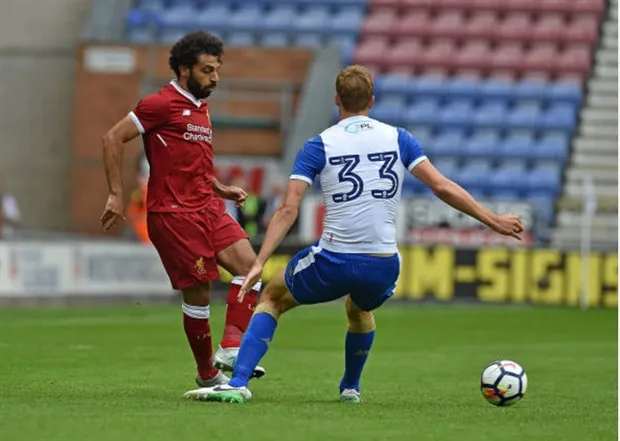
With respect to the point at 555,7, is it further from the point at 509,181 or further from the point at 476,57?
the point at 509,181

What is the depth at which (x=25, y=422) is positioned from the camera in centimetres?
771

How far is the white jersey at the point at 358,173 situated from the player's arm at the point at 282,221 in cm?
10

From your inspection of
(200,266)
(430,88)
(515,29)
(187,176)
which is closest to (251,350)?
(200,266)

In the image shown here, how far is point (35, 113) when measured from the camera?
29938 mm

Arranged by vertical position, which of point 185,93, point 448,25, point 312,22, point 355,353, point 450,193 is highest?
point 312,22

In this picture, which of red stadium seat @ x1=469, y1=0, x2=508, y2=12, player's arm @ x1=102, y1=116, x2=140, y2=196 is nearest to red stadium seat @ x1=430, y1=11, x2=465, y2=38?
red stadium seat @ x1=469, y1=0, x2=508, y2=12

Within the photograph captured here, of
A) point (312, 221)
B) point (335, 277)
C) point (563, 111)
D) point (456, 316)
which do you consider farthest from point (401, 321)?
point (335, 277)

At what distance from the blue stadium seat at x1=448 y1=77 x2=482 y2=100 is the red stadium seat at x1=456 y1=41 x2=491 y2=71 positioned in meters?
0.34

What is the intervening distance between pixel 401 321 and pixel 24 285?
18.0 feet

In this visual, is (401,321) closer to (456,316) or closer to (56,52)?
(456,316)

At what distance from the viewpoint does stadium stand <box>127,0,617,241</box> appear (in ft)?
92.4

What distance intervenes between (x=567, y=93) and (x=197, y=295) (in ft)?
65.5

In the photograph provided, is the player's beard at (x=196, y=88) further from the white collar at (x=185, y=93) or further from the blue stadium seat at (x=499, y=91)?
the blue stadium seat at (x=499, y=91)

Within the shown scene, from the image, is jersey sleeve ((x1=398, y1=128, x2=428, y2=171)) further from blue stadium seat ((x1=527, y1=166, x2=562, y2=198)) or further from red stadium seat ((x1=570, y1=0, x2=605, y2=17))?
red stadium seat ((x1=570, y1=0, x2=605, y2=17))
